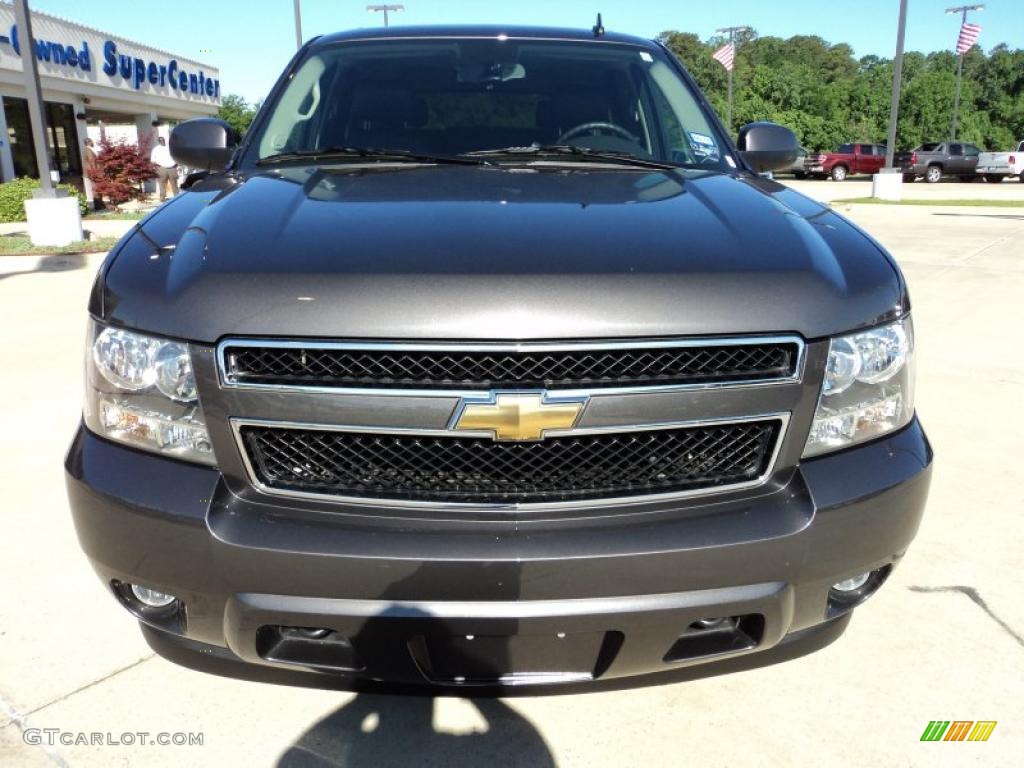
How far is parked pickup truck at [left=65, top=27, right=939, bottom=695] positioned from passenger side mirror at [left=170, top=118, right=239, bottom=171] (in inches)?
48.6

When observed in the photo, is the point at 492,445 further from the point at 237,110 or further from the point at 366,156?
the point at 237,110

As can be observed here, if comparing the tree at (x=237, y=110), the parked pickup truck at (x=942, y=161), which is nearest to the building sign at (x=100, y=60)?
the tree at (x=237, y=110)

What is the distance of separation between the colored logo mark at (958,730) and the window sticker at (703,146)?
75.4 inches

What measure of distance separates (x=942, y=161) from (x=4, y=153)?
34567mm

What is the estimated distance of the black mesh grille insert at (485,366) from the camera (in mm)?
1701

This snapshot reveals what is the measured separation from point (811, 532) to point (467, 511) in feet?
2.36

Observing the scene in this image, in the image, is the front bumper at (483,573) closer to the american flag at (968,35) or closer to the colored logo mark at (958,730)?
the colored logo mark at (958,730)

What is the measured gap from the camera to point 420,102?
3115mm

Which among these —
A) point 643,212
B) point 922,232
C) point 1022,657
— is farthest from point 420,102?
point 922,232

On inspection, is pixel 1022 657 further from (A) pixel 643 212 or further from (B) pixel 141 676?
(B) pixel 141 676

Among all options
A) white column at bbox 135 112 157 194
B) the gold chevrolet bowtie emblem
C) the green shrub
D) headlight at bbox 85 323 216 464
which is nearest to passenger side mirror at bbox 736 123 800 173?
the gold chevrolet bowtie emblem

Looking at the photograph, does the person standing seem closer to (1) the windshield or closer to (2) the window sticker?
(1) the windshield

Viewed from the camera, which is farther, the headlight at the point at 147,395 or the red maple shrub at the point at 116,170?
the red maple shrub at the point at 116,170

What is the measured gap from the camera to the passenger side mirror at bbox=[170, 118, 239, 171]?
10.4ft
